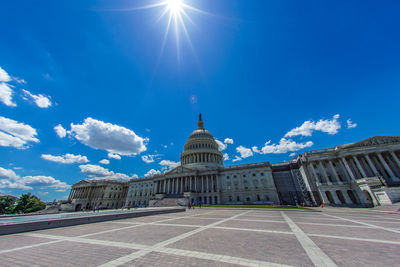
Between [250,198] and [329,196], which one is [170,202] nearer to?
[250,198]

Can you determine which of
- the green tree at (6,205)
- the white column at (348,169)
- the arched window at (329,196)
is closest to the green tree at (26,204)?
the green tree at (6,205)

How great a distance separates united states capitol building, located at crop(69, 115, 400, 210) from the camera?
35.2m

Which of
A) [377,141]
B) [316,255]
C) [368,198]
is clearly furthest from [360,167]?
[316,255]

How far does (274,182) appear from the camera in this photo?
53938 millimetres

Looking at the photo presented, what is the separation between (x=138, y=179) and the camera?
75.3m

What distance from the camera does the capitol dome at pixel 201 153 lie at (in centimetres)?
7318

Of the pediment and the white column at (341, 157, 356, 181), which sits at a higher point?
the pediment

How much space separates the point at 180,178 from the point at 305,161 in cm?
4586

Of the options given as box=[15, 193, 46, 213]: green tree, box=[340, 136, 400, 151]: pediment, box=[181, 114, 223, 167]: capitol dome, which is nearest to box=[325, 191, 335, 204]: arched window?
box=[340, 136, 400, 151]: pediment

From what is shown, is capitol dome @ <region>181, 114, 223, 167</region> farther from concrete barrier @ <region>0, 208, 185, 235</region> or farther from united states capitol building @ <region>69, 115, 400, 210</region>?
concrete barrier @ <region>0, 208, 185, 235</region>

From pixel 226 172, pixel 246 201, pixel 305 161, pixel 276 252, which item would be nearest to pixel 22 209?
pixel 226 172

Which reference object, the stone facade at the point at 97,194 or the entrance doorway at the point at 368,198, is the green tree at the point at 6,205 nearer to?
the stone facade at the point at 97,194

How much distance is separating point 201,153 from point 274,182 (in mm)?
34656

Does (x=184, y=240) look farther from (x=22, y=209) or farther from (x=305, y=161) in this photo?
(x=22, y=209)
